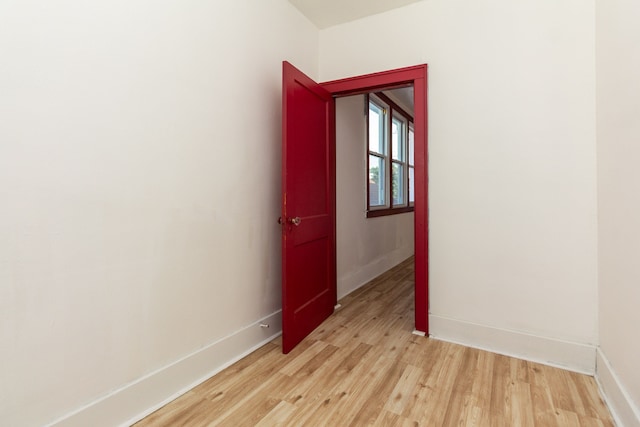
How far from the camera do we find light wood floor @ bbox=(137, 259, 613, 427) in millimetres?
1528

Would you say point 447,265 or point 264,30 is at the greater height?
point 264,30

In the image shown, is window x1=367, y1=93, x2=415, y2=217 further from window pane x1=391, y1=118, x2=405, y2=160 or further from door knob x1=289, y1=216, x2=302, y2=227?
door knob x1=289, y1=216, x2=302, y2=227

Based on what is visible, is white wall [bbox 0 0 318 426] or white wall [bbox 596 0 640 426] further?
white wall [bbox 596 0 640 426]

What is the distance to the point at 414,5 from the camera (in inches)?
99.2

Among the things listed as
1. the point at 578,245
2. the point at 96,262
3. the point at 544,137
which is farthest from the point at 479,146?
the point at 96,262

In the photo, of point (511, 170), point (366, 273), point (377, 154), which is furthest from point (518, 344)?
point (377, 154)

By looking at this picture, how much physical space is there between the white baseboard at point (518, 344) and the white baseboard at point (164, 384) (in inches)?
55.1

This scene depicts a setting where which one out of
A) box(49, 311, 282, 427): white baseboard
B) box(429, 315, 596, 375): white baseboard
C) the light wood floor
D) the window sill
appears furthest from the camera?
the window sill

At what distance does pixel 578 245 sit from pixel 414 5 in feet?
7.00

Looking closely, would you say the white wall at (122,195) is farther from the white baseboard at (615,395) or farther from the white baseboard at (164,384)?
the white baseboard at (615,395)

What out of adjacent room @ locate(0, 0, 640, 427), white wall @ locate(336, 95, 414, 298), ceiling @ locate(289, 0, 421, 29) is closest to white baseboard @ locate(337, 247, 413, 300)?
white wall @ locate(336, 95, 414, 298)

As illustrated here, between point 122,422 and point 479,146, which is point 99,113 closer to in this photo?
point 122,422

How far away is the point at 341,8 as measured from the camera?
2.63m

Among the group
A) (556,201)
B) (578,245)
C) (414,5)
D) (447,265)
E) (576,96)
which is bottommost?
Answer: (447,265)
